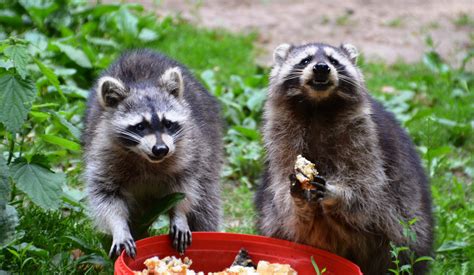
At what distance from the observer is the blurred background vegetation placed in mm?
4055

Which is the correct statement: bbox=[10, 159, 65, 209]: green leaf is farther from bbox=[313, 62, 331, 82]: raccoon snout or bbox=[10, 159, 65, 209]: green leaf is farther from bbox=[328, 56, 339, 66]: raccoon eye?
bbox=[328, 56, 339, 66]: raccoon eye

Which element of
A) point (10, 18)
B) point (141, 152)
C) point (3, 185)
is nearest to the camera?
point (3, 185)

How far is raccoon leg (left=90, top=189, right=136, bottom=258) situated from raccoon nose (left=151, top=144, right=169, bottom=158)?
44 centimetres

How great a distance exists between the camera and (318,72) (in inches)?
163

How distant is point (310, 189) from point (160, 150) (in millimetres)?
780

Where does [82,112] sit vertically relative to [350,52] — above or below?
below

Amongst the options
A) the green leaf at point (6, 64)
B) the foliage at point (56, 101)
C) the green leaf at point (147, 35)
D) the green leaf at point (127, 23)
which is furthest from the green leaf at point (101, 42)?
the green leaf at point (6, 64)

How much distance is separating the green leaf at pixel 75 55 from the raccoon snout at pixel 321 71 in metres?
2.90

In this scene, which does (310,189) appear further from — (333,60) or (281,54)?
(281,54)

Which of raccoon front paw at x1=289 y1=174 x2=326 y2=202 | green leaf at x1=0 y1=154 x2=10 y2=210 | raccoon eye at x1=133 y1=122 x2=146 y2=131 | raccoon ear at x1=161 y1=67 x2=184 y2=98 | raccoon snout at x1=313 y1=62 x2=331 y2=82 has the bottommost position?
green leaf at x1=0 y1=154 x2=10 y2=210

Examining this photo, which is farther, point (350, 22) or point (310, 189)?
point (350, 22)

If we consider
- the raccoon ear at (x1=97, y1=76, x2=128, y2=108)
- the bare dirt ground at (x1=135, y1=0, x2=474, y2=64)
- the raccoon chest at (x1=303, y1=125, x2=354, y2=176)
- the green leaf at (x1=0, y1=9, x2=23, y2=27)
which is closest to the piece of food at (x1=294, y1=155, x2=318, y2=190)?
the raccoon chest at (x1=303, y1=125, x2=354, y2=176)

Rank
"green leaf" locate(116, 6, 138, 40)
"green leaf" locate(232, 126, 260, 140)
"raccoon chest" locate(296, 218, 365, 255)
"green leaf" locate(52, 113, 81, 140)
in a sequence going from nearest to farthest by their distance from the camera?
"raccoon chest" locate(296, 218, 365, 255)
"green leaf" locate(52, 113, 81, 140)
"green leaf" locate(232, 126, 260, 140)
"green leaf" locate(116, 6, 138, 40)

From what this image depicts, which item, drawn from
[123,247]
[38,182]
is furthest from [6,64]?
[123,247]
